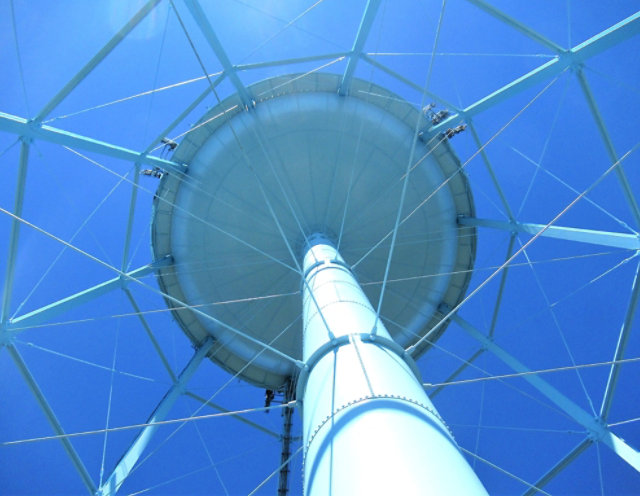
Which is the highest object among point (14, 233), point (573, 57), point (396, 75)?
point (396, 75)

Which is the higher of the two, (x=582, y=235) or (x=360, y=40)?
(x=360, y=40)

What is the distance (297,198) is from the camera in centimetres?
1491

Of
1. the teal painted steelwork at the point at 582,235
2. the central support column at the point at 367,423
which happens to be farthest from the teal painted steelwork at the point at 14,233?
the teal painted steelwork at the point at 582,235

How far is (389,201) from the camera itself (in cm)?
1522

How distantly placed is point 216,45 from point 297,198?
17.6 feet

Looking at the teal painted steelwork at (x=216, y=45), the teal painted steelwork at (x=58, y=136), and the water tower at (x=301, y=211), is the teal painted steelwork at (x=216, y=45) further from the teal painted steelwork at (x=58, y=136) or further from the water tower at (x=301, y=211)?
the teal painted steelwork at (x=58, y=136)

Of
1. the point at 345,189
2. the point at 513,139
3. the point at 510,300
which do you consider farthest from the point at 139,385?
the point at 513,139

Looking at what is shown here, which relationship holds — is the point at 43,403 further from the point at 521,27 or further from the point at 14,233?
the point at 521,27

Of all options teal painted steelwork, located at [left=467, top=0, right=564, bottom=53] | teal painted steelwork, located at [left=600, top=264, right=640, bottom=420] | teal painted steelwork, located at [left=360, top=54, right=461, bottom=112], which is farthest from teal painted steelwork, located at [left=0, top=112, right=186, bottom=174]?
teal painted steelwork, located at [left=600, top=264, right=640, bottom=420]

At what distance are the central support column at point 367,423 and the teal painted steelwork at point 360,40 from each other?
21.7 feet

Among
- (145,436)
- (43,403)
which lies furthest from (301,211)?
(43,403)

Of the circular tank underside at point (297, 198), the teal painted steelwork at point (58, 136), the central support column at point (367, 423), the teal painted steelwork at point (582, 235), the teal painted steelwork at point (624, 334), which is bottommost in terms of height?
the central support column at point (367, 423)

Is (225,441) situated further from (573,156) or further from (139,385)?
(573,156)

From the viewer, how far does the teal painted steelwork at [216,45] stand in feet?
30.9
